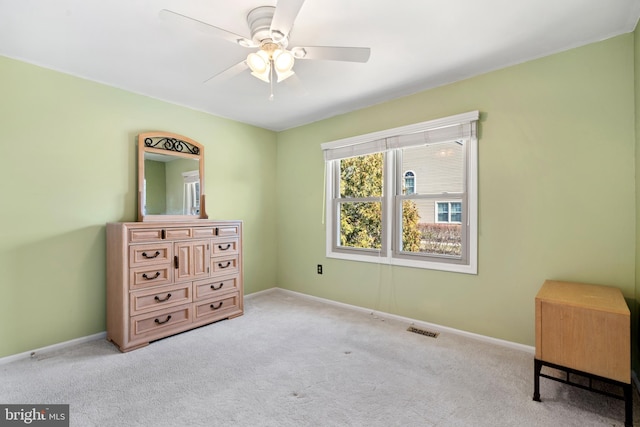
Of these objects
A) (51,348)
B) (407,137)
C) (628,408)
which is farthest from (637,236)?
(51,348)

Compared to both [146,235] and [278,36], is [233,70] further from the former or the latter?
[146,235]

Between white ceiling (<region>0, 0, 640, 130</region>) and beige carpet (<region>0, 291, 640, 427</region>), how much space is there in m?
2.12

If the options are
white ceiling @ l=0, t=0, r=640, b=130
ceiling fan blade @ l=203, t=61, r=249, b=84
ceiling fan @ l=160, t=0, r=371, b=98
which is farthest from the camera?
ceiling fan blade @ l=203, t=61, r=249, b=84

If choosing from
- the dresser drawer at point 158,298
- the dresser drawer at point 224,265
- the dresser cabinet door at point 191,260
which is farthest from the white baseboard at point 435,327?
the dresser drawer at point 158,298

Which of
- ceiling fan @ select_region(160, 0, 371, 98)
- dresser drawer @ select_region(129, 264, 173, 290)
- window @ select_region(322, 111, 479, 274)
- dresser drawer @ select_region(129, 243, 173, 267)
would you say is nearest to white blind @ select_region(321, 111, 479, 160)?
window @ select_region(322, 111, 479, 274)

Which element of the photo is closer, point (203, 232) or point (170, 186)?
point (203, 232)

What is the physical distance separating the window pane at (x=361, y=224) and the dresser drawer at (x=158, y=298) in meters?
1.89

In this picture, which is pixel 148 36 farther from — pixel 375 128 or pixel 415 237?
pixel 415 237

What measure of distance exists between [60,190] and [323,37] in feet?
8.39

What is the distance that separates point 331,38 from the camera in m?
2.08

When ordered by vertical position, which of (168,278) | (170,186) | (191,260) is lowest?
(168,278)

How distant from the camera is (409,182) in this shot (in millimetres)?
3150

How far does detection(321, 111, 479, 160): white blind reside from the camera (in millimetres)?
2676

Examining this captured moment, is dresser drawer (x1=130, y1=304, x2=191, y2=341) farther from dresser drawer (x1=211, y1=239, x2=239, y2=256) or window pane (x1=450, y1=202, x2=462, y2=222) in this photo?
window pane (x1=450, y1=202, x2=462, y2=222)
